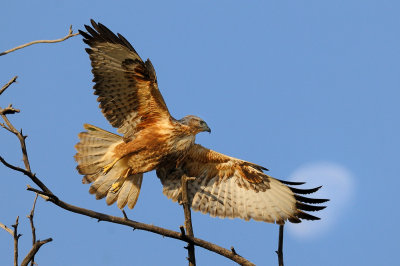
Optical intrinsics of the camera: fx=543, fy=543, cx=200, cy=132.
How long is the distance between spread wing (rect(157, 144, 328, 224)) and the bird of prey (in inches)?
0.5

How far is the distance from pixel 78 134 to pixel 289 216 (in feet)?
10.2

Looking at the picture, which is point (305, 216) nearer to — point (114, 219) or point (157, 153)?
point (157, 153)

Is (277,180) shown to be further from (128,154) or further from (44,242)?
(44,242)

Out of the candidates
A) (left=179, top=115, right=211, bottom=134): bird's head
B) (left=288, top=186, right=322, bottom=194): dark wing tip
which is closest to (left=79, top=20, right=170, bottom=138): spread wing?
(left=179, top=115, right=211, bottom=134): bird's head

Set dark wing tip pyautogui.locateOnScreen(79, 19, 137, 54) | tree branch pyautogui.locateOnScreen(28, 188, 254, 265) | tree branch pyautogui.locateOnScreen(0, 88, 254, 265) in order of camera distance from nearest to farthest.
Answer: tree branch pyautogui.locateOnScreen(0, 88, 254, 265), tree branch pyautogui.locateOnScreen(28, 188, 254, 265), dark wing tip pyautogui.locateOnScreen(79, 19, 137, 54)

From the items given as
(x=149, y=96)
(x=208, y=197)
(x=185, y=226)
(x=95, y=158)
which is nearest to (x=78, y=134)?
(x=95, y=158)

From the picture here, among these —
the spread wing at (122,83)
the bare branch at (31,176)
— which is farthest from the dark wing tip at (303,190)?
the bare branch at (31,176)

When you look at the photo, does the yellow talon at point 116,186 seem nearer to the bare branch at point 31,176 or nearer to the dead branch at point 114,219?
the dead branch at point 114,219

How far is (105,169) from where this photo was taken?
24.0 ft

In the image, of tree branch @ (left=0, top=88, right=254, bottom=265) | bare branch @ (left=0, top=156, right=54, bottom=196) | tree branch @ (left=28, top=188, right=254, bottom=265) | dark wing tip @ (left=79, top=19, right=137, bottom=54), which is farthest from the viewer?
dark wing tip @ (left=79, top=19, right=137, bottom=54)

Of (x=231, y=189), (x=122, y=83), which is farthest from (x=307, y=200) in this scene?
(x=122, y=83)

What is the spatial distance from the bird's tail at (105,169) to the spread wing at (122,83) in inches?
11.9

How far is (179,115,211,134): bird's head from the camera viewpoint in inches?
288

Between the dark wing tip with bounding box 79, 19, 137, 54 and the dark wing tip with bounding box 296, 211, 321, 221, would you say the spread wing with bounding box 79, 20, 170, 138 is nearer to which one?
the dark wing tip with bounding box 79, 19, 137, 54
